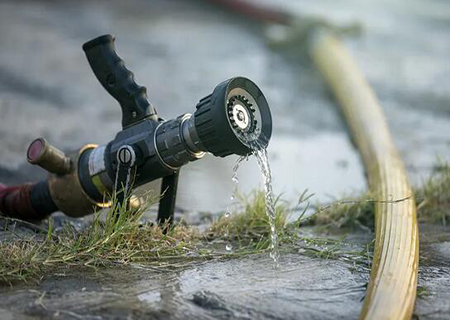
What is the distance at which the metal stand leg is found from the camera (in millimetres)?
3520

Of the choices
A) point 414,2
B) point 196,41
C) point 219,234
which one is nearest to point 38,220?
point 219,234

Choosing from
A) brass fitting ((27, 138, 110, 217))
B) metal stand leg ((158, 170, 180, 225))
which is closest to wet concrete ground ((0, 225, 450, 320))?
metal stand leg ((158, 170, 180, 225))

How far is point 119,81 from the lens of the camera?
3.60 m

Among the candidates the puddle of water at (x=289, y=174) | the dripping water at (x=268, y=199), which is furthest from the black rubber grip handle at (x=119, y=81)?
the puddle of water at (x=289, y=174)

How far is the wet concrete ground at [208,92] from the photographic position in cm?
284

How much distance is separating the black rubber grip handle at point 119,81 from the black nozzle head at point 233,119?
17.4 inches

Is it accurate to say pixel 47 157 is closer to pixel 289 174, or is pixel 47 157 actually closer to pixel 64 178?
pixel 64 178

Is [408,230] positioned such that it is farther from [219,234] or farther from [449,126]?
[449,126]

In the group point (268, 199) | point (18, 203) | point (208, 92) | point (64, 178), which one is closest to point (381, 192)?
point (268, 199)

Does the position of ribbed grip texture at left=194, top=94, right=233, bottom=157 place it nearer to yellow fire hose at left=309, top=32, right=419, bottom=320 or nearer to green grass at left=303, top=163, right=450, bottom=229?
yellow fire hose at left=309, top=32, right=419, bottom=320

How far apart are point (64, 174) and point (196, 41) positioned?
4484mm

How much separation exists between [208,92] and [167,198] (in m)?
2.89

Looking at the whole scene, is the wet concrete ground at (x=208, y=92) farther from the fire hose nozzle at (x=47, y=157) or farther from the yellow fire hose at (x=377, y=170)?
the fire hose nozzle at (x=47, y=157)

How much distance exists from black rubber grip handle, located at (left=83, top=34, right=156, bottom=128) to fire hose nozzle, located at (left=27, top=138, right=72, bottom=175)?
0.94 ft
